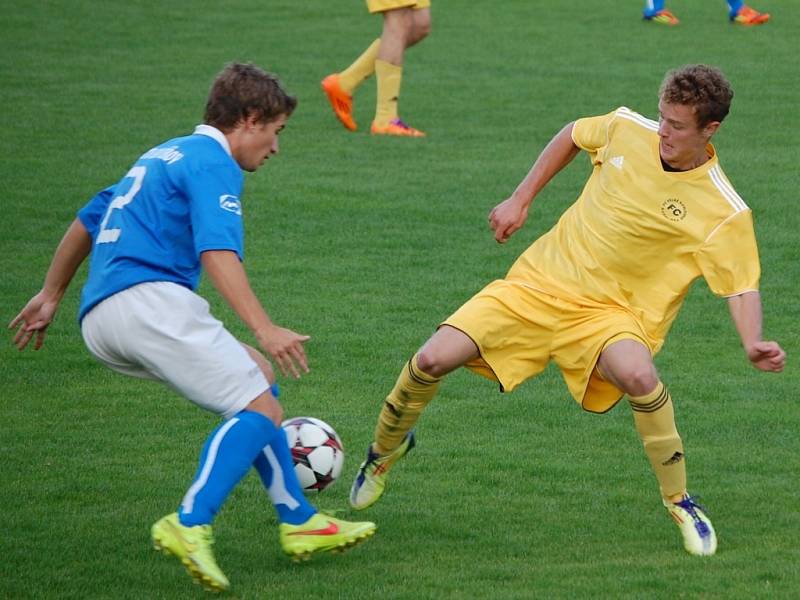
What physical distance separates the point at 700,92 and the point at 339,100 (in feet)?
25.5

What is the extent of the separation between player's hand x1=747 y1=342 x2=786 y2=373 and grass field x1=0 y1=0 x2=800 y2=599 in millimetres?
684

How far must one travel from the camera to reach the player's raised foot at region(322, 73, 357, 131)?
12.6 meters

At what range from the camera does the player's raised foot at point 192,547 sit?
4.52 metres

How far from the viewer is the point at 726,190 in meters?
5.38

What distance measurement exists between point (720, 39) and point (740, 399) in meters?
10.2

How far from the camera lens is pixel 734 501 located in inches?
229

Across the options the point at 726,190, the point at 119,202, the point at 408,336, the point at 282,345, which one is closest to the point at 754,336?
the point at 726,190

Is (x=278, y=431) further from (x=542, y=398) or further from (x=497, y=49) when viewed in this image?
(x=497, y=49)

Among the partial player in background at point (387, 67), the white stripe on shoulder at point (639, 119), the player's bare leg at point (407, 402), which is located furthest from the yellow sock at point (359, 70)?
the player's bare leg at point (407, 402)

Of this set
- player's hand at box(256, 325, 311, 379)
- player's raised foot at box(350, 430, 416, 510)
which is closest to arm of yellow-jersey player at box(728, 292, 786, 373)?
player's raised foot at box(350, 430, 416, 510)

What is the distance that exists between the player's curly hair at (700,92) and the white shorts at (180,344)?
1.83 metres

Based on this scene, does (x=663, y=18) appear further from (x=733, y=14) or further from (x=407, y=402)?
(x=407, y=402)

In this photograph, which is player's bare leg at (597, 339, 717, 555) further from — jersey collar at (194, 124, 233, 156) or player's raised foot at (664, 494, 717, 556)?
jersey collar at (194, 124, 233, 156)

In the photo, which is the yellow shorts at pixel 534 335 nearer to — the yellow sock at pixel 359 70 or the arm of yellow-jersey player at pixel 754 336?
the arm of yellow-jersey player at pixel 754 336
